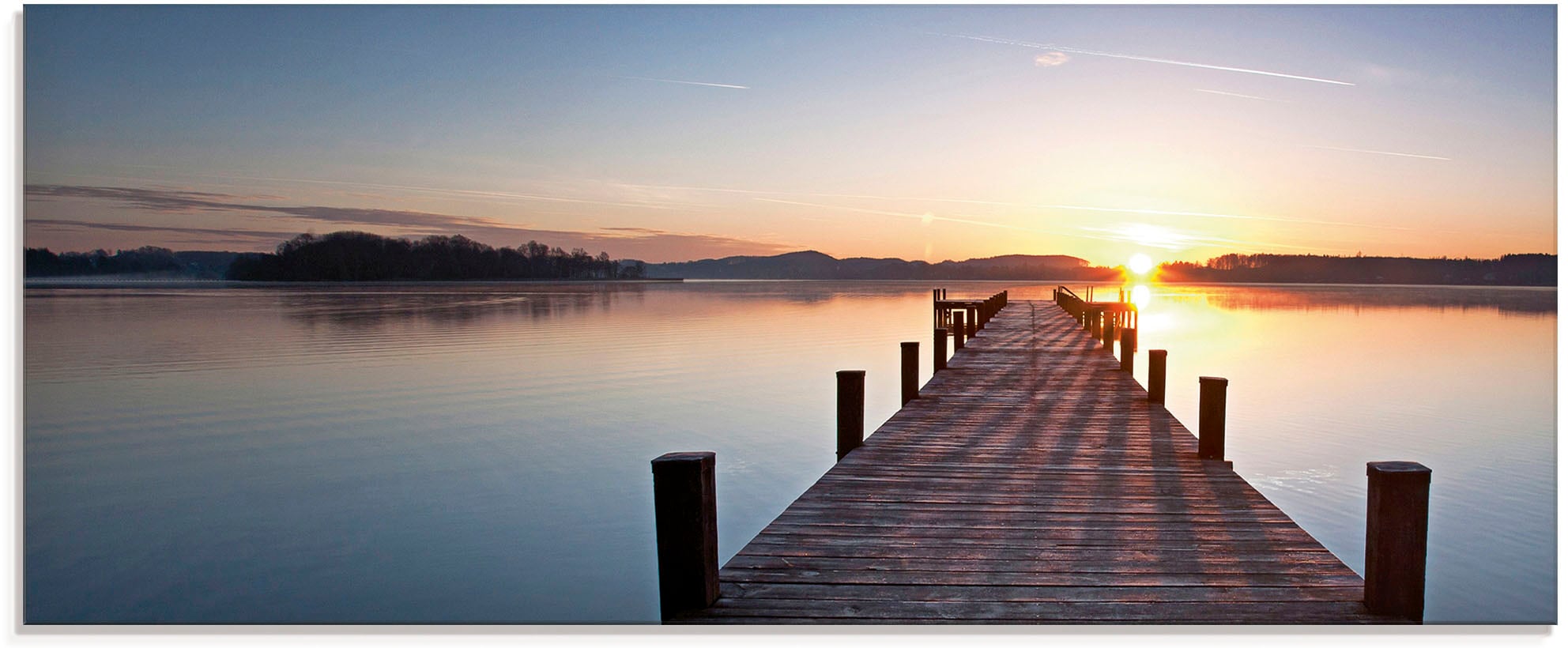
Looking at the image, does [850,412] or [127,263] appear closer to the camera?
[850,412]

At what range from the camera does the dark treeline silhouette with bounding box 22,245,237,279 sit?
5.91 metres

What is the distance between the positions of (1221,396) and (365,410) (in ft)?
38.7

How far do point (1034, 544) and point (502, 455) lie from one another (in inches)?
318

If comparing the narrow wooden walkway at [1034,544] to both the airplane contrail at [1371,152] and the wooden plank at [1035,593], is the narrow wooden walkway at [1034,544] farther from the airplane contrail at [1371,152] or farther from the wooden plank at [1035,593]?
the airplane contrail at [1371,152]

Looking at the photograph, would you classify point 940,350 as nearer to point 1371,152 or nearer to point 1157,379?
point 1157,379

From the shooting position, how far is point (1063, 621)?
3.50 m

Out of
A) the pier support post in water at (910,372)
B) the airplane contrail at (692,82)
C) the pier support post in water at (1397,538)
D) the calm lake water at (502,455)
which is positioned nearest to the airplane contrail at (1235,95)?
the calm lake water at (502,455)

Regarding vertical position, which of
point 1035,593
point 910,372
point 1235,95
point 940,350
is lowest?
point 1035,593

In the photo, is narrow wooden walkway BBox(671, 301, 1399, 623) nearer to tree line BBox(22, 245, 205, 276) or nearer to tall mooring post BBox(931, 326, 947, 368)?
tree line BBox(22, 245, 205, 276)

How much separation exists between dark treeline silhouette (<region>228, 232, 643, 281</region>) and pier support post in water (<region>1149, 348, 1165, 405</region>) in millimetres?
11782

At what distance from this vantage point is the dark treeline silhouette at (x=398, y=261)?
1591cm

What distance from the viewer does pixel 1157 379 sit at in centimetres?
920

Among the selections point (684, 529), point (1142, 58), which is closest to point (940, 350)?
point (1142, 58)

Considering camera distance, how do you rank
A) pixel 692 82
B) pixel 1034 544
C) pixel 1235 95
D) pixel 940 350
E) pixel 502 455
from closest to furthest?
pixel 1034 544 < pixel 1235 95 < pixel 692 82 < pixel 502 455 < pixel 940 350
